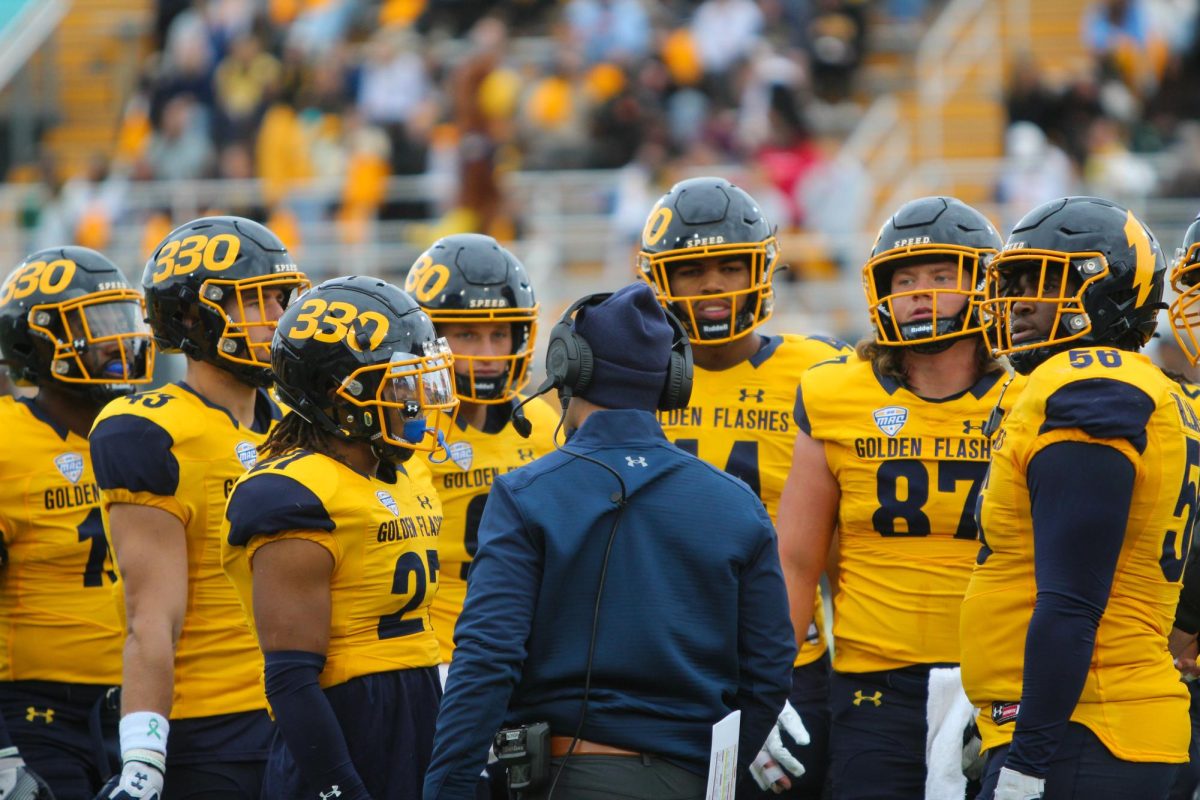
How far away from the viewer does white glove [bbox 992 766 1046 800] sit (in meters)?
3.76

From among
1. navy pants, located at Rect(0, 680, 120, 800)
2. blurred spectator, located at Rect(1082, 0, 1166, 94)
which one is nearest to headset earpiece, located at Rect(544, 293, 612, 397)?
navy pants, located at Rect(0, 680, 120, 800)

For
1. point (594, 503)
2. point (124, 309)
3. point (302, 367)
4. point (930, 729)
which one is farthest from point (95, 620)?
point (930, 729)

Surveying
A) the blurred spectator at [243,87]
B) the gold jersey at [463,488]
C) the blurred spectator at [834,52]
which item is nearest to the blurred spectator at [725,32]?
the blurred spectator at [834,52]

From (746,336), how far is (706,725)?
2088 mm

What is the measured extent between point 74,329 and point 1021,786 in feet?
10.4

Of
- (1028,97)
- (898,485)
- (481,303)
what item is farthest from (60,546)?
(1028,97)

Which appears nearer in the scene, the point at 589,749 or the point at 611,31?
the point at 589,749

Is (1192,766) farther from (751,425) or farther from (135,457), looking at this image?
(135,457)

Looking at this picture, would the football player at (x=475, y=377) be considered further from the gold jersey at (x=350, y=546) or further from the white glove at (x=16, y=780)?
the white glove at (x=16, y=780)

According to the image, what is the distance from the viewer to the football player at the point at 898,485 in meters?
4.94

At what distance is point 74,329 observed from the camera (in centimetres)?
528

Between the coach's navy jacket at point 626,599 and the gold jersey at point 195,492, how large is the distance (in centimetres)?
117

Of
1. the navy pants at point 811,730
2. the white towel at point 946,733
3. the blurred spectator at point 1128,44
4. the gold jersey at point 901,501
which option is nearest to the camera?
the white towel at point 946,733

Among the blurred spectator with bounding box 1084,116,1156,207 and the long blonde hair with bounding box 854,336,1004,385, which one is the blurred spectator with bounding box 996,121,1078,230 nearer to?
the blurred spectator with bounding box 1084,116,1156,207
